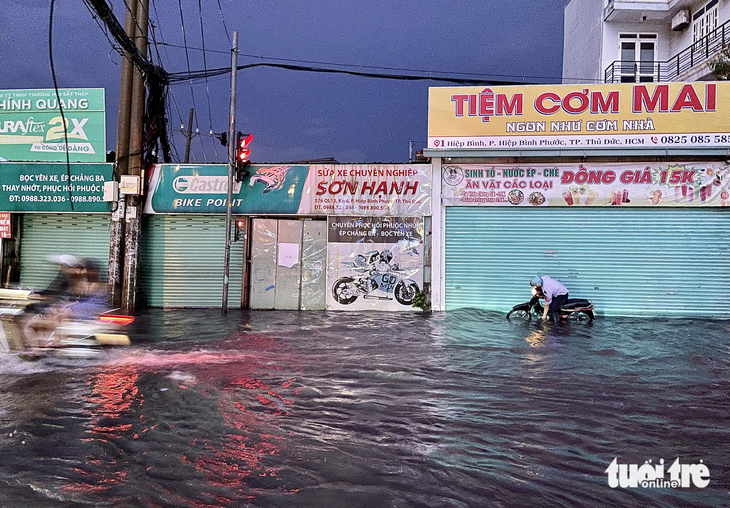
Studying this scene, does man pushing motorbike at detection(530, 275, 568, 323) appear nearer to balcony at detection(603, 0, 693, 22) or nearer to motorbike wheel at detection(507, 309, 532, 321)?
motorbike wheel at detection(507, 309, 532, 321)

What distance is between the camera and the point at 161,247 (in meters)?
16.5

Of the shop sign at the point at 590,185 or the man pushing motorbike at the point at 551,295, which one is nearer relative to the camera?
the man pushing motorbike at the point at 551,295

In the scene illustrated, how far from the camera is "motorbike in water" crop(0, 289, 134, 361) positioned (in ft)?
28.0

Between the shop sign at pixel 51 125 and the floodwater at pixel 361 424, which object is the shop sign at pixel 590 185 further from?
the shop sign at pixel 51 125

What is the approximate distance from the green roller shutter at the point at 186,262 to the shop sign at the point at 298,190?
442 mm

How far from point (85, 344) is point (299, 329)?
15.0 ft

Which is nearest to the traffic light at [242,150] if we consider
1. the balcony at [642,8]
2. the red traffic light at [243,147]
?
the red traffic light at [243,147]

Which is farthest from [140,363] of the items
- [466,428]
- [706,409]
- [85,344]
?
[706,409]

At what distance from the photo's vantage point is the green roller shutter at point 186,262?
16.3m

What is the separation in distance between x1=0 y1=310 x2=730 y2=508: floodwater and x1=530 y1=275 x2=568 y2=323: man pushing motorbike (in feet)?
10.2

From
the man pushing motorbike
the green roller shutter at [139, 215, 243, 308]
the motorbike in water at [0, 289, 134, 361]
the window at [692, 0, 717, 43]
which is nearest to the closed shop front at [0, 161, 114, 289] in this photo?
the green roller shutter at [139, 215, 243, 308]

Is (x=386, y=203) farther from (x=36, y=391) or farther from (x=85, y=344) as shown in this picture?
(x=36, y=391)

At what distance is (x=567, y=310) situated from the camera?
13836 millimetres

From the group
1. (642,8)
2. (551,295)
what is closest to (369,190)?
(551,295)
